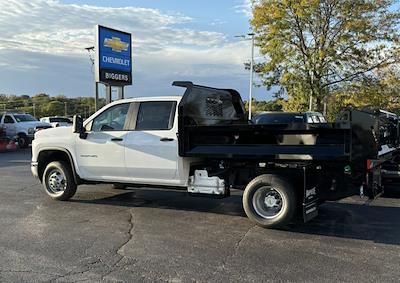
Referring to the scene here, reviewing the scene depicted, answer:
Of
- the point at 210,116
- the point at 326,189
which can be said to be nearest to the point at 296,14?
the point at 210,116

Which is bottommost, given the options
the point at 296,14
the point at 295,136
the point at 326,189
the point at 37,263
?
the point at 37,263

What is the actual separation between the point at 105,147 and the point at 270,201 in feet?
10.3

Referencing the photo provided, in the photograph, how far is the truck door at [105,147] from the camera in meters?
8.41

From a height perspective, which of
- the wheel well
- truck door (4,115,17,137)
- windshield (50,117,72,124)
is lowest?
the wheel well

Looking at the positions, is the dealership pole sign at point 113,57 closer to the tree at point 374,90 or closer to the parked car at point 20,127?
the parked car at point 20,127

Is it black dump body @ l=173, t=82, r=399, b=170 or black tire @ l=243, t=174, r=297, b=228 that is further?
black tire @ l=243, t=174, r=297, b=228

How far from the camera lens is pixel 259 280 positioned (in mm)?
4945

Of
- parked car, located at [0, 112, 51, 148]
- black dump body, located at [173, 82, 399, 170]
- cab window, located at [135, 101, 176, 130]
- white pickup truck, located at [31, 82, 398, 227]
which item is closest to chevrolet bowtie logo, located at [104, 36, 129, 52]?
parked car, located at [0, 112, 51, 148]

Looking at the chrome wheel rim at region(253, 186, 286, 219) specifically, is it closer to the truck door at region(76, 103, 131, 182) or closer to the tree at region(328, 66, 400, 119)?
the truck door at region(76, 103, 131, 182)

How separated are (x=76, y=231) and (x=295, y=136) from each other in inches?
134

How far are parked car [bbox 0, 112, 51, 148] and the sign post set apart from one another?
4939 mm

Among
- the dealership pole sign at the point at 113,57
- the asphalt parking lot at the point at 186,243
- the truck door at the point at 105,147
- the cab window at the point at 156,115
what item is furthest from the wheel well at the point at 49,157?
the dealership pole sign at the point at 113,57

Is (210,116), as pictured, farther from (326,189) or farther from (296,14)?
(296,14)

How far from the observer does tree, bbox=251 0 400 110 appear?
24.3m
